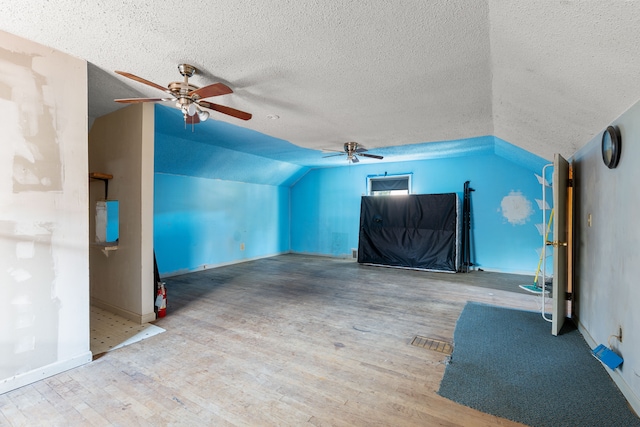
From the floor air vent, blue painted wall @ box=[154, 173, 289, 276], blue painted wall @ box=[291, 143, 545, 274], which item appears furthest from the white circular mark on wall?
blue painted wall @ box=[154, 173, 289, 276]

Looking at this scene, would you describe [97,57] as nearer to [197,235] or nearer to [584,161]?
[197,235]

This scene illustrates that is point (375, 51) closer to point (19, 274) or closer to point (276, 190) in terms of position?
point (19, 274)

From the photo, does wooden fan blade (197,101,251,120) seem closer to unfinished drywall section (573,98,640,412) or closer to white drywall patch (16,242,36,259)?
white drywall patch (16,242,36,259)

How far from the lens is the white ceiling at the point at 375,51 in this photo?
1.52 m

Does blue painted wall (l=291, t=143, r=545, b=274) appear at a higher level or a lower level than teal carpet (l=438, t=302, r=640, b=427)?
higher

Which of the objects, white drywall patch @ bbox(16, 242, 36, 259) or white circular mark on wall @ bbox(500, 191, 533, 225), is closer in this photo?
white drywall patch @ bbox(16, 242, 36, 259)

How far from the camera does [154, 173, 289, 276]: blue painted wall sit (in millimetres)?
5191

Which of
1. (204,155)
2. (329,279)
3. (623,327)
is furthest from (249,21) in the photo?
(329,279)

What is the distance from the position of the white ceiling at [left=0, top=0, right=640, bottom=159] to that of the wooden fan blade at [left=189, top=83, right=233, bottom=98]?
22 cm

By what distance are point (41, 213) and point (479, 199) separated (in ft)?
21.6

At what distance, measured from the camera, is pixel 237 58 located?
211 cm

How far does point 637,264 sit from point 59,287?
394 cm

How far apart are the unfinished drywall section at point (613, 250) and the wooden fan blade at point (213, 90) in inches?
106

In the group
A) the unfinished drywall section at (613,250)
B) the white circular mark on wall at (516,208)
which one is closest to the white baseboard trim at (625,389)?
the unfinished drywall section at (613,250)
